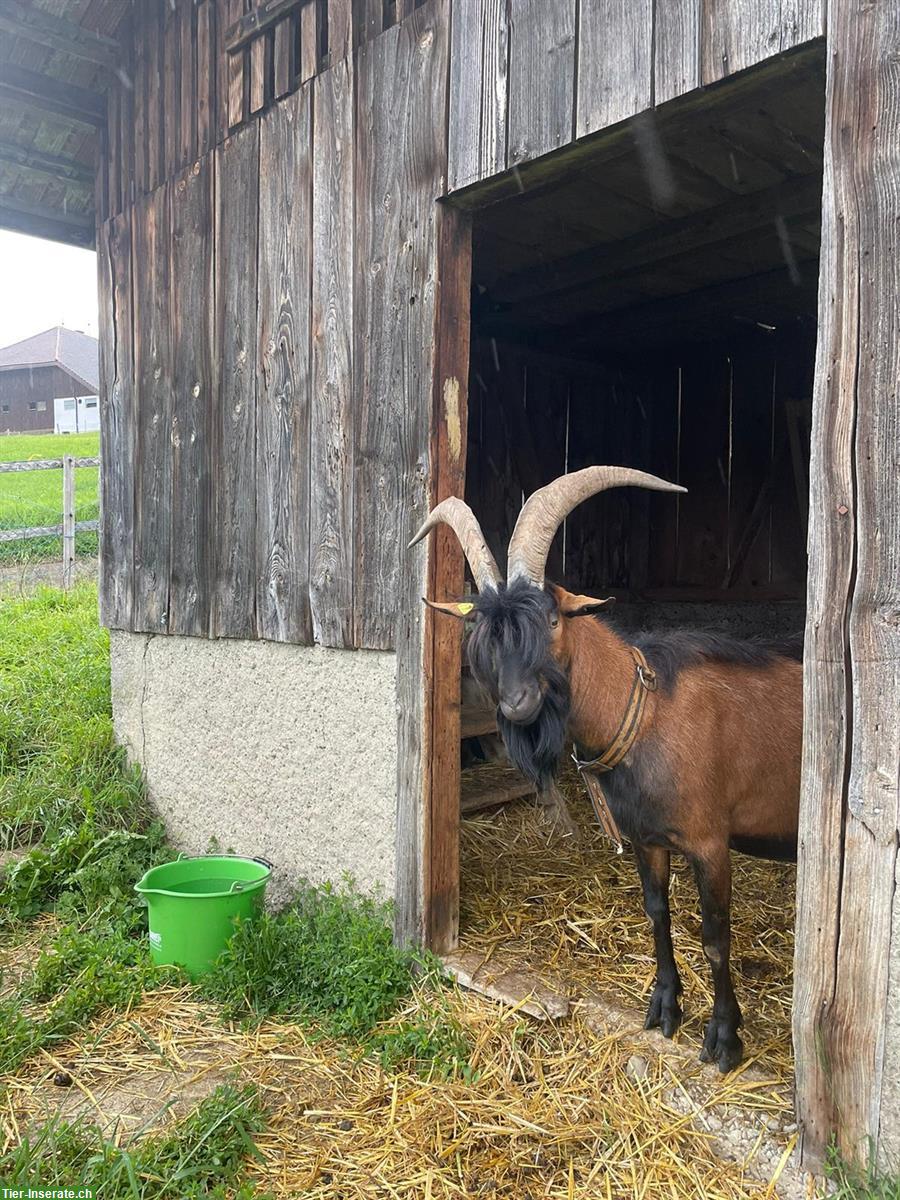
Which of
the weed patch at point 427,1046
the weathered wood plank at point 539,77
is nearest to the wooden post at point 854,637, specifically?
the weathered wood plank at point 539,77

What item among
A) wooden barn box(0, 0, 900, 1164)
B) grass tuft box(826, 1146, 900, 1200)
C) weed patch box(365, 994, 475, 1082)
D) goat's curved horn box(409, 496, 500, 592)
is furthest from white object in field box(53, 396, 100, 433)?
grass tuft box(826, 1146, 900, 1200)

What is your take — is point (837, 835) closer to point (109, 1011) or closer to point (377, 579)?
point (377, 579)

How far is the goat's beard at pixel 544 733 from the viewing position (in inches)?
115

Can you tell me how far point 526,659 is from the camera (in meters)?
2.77

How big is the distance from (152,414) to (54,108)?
6.75 ft

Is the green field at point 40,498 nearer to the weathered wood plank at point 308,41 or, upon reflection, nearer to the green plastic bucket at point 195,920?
the weathered wood plank at point 308,41

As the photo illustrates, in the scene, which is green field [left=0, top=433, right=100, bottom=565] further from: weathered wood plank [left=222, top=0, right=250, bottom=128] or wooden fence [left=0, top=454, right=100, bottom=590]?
weathered wood plank [left=222, top=0, right=250, bottom=128]

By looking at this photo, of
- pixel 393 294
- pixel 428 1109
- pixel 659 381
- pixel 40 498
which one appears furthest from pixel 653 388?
pixel 40 498

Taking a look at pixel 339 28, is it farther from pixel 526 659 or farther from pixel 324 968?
pixel 324 968

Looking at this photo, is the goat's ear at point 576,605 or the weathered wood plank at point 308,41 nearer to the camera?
the goat's ear at point 576,605

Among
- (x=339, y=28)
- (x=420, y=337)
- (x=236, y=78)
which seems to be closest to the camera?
(x=420, y=337)

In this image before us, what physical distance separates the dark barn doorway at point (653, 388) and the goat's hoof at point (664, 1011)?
0.28 m

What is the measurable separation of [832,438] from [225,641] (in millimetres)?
3592

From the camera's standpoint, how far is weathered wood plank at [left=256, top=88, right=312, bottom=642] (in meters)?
4.39
